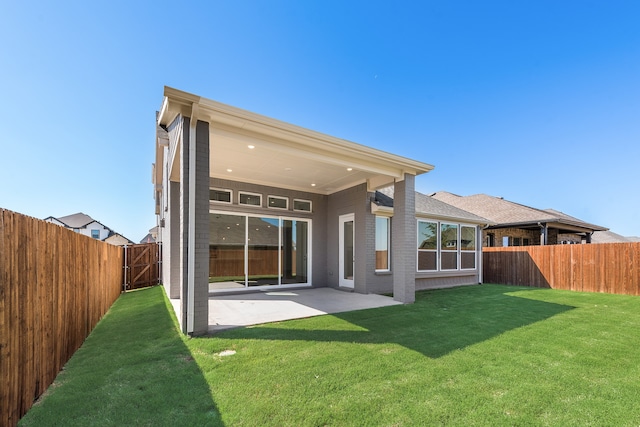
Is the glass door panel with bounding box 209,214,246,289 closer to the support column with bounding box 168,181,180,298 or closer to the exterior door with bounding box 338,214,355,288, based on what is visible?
the support column with bounding box 168,181,180,298

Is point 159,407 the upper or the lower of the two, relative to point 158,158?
lower

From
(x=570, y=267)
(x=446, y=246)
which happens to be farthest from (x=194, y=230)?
(x=570, y=267)

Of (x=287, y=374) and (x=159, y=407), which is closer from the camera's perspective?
(x=159, y=407)

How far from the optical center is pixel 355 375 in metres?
3.22

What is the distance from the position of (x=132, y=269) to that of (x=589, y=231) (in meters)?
24.2

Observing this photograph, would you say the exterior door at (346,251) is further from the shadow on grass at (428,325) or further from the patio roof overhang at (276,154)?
the shadow on grass at (428,325)

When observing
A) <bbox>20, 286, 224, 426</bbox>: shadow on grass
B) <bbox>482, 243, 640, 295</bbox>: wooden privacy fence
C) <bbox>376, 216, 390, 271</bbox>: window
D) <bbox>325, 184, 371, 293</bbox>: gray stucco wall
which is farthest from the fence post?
<bbox>482, 243, 640, 295</bbox>: wooden privacy fence

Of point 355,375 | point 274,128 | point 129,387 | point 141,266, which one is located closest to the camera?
point 129,387

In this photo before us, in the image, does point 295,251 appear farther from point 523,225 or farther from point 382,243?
point 523,225

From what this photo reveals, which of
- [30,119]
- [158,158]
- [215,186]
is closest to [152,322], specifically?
[215,186]

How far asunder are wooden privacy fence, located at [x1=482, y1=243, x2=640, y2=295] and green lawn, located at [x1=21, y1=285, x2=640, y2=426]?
19.2 ft

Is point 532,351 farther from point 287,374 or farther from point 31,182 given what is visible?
point 31,182

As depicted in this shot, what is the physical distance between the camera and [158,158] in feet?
38.8

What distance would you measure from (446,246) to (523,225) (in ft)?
22.4
